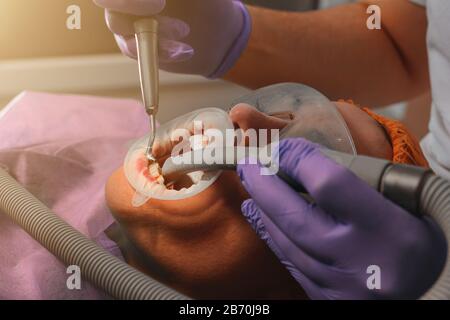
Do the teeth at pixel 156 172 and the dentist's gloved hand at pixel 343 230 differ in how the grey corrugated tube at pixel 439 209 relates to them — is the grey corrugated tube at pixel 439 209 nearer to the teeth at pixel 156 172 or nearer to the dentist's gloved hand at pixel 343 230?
the dentist's gloved hand at pixel 343 230

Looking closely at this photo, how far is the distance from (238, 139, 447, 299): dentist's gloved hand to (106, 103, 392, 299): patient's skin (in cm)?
8

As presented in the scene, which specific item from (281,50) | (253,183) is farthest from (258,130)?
(281,50)

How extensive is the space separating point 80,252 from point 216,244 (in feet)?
0.59

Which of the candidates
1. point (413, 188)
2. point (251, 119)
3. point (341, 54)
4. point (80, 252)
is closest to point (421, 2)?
point (341, 54)

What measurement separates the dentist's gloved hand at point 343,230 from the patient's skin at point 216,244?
0.08m

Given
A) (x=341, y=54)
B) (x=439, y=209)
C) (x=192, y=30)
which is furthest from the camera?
(x=341, y=54)

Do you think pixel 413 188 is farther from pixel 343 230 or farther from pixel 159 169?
pixel 159 169

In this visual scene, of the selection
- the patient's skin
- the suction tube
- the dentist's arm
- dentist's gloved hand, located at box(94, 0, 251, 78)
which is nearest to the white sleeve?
the dentist's arm

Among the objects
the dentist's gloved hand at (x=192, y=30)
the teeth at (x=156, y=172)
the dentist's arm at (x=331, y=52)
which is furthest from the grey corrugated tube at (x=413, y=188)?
the dentist's arm at (x=331, y=52)

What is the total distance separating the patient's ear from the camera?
0.70 m

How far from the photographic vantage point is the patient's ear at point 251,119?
70 cm

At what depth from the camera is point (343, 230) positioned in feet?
1.86

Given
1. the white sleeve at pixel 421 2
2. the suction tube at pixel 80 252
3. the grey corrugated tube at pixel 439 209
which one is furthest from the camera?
the white sleeve at pixel 421 2

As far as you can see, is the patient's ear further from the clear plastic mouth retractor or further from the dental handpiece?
the dental handpiece
